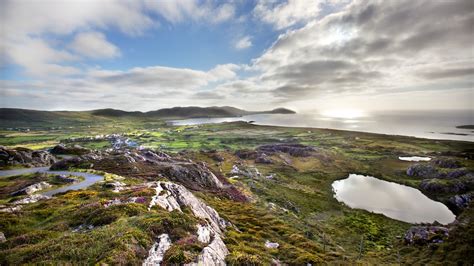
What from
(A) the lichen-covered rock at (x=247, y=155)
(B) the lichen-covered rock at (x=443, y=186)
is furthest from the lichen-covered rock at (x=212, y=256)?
(A) the lichen-covered rock at (x=247, y=155)

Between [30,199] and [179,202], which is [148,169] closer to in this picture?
[30,199]

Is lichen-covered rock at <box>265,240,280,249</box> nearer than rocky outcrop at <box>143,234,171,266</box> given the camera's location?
No

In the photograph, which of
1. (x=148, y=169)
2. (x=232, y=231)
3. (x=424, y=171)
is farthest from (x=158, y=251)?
(x=424, y=171)

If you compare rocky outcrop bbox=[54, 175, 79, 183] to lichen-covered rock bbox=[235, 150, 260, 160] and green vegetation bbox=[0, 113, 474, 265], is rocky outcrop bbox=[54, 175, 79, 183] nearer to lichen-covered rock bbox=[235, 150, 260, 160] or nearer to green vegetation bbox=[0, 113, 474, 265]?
green vegetation bbox=[0, 113, 474, 265]

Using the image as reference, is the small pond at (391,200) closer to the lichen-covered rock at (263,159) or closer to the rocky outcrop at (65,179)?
the lichen-covered rock at (263,159)

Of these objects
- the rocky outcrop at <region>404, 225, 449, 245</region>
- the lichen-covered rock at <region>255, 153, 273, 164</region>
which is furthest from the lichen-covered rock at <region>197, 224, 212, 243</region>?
the lichen-covered rock at <region>255, 153, 273, 164</region>

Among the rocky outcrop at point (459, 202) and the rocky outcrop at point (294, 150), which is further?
the rocky outcrop at point (294, 150)
